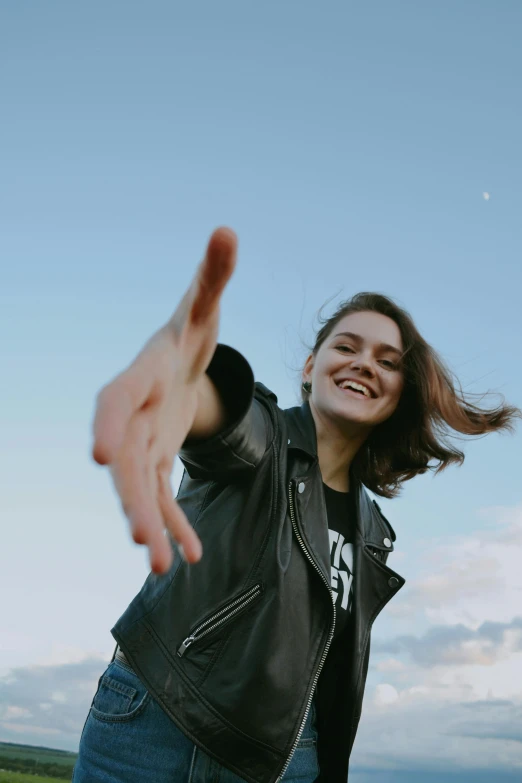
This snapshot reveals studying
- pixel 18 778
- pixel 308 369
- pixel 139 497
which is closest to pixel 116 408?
pixel 139 497

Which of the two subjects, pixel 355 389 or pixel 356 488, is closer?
pixel 355 389

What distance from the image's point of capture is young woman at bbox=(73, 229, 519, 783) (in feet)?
8.76

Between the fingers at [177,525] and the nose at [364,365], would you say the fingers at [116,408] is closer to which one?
the fingers at [177,525]

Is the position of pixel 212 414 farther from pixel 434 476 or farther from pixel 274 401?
pixel 434 476

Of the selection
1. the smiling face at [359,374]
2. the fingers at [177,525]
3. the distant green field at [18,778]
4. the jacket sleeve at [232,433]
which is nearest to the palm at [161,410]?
the fingers at [177,525]

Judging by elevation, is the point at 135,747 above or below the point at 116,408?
below

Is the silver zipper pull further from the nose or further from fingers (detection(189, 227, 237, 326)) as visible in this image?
the nose

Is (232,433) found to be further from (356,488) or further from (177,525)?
(356,488)

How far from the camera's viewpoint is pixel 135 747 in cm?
300

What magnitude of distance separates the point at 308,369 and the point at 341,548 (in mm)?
1176

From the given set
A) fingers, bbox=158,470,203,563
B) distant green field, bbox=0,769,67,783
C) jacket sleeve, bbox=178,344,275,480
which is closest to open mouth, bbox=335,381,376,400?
jacket sleeve, bbox=178,344,275,480

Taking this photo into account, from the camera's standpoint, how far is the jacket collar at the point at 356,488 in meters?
3.59

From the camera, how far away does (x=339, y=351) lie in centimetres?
415

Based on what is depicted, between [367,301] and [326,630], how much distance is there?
2086mm
